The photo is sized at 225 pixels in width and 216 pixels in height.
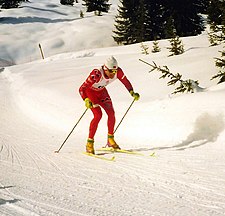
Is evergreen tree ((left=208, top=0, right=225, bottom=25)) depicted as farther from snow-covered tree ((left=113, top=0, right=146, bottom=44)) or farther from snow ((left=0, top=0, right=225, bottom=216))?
snow-covered tree ((left=113, top=0, right=146, bottom=44))

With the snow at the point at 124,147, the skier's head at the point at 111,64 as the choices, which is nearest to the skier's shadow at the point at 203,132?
the snow at the point at 124,147

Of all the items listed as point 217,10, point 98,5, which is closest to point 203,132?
point 217,10

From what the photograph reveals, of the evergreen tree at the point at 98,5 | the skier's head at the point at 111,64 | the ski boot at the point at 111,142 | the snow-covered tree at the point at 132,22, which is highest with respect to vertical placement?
the skier's head at the point at 111,64

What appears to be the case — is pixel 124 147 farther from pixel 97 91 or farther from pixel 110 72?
pixel 110 72

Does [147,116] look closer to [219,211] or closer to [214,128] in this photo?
[214,128]

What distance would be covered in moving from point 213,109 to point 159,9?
28567mm

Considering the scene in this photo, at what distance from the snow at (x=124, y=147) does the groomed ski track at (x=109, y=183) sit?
1cm

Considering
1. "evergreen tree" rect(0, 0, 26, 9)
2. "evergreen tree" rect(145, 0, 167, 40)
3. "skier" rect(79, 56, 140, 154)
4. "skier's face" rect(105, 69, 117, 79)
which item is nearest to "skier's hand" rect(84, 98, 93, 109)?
"skier" rect(79, 56, 140, 154)

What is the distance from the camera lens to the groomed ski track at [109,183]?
137 inches

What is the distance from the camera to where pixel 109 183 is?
4500 millimetres

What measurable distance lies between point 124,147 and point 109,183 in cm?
299

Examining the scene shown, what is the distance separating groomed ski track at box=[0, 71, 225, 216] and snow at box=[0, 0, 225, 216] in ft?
0.04

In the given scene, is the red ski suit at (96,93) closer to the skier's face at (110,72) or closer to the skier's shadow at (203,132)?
the skier's face at (110,72)

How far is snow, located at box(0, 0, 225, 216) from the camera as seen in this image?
12.1ft
